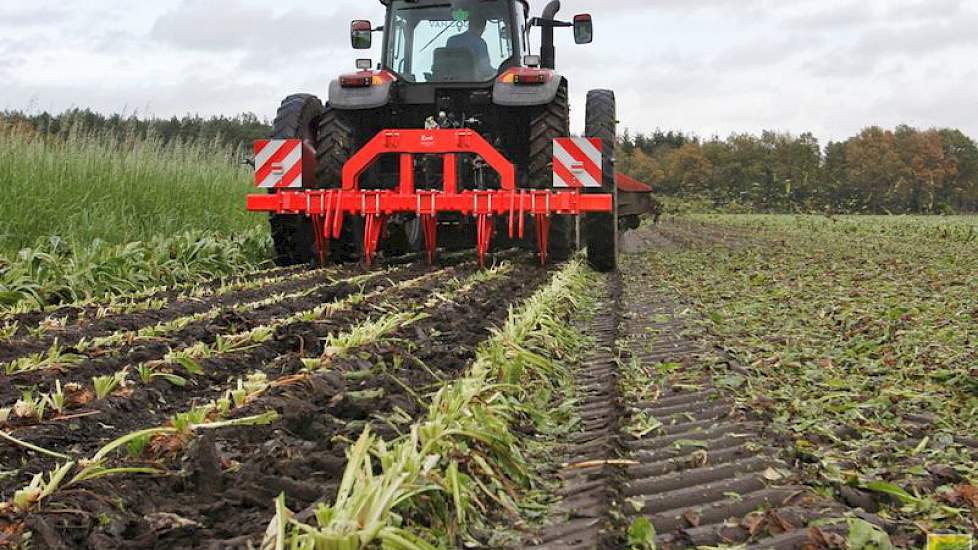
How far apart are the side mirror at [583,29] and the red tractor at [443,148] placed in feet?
0.04

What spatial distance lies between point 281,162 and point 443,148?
5.10ft

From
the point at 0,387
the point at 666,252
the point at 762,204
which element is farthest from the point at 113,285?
the point at 762,204

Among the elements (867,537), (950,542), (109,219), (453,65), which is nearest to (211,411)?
(867,537)

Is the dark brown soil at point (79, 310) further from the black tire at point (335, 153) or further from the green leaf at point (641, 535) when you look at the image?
the green leaf at point (641, 535)

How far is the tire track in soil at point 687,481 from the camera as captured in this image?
2225 mm

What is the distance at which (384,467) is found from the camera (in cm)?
229

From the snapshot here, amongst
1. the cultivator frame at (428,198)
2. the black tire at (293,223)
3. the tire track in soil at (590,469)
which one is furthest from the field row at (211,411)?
the black tire at (293,223)

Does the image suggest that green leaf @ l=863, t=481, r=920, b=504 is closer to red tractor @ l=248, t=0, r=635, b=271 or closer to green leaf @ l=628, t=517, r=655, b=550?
green leaf @ l=628, t=517, r=655, b=550

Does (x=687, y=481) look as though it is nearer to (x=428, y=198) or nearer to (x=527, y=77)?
(x=428, y=198)

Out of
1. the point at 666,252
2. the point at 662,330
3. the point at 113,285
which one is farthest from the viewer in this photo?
the point at 666,252

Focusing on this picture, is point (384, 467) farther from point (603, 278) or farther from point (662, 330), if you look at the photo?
point (603, 278)

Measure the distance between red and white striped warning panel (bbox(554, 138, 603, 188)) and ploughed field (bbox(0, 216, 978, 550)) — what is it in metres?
2.74

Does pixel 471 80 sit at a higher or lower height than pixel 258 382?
higher

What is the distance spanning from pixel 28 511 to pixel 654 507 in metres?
1.43
